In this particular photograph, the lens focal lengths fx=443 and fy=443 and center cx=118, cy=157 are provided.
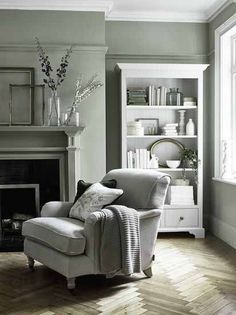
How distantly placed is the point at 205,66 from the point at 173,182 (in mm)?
1429

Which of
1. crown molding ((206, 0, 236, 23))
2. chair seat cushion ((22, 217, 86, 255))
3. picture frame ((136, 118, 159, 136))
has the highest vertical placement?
crown molding ((206, 0, 236, 23))

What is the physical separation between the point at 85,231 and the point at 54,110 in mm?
2125

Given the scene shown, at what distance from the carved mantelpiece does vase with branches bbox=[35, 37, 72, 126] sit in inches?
6.9

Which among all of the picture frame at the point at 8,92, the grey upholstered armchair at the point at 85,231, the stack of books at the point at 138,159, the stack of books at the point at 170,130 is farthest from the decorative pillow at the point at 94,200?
the stack of books at the point at 170,130

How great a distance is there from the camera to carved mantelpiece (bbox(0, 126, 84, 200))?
4914mm

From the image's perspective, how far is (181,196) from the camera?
17.3 feet

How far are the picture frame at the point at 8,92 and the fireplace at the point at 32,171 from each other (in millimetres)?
179

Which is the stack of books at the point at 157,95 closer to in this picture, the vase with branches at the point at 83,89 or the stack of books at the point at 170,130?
the stack of books at the point at 170,130

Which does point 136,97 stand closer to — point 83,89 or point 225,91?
point 83,89

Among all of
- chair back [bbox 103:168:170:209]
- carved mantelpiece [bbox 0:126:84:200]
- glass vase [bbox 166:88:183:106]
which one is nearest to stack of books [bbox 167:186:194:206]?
glass vase [bbox 166:88:183:106]

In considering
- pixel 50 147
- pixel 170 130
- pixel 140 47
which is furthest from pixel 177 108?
pixel 50 147

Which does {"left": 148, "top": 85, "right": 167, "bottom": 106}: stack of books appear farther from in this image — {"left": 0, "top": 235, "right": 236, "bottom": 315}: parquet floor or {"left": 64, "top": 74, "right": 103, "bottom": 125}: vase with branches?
{"left": 0, "top": 235, "right": 236, "bottom": 315}: parquet floor

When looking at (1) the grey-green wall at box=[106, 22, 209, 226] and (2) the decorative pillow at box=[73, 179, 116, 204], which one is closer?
(2) the decorative pillow at box=[73, 179, 116, 204]

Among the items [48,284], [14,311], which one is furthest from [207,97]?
[14,311]
